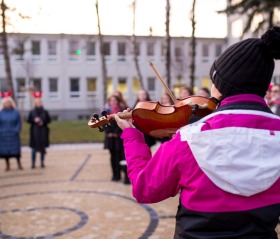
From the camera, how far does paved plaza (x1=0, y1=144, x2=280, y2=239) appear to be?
493cm

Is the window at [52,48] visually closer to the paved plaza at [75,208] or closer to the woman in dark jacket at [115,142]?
the paved plaza at [75,208]

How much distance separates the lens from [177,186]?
5.50ft

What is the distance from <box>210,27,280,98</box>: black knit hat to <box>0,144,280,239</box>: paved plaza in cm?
341

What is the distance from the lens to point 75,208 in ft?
19.9

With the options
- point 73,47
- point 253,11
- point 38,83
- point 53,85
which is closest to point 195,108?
point 253,11

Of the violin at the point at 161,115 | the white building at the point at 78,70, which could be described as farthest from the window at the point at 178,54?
the violin at the point at 161,115

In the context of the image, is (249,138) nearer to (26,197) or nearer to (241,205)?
(241,205)

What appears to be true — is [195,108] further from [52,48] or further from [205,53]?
[205,53]

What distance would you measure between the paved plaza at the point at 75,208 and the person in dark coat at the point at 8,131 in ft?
1.65

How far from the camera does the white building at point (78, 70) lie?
37469 millimetres

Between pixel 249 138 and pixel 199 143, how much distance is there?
0.63 feet

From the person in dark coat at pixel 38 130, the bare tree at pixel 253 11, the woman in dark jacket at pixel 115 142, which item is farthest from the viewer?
the bare tree at pixel 253 11

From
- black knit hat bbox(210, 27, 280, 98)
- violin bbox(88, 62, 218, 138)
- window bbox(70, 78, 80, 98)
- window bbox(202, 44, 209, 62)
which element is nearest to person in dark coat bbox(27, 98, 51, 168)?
violin bbox(88, 62, 218, 138)

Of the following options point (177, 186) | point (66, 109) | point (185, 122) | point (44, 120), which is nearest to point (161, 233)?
point (185, 122)
